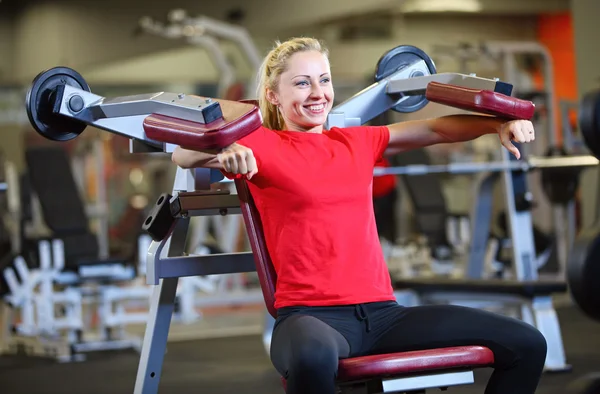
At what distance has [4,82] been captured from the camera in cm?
1287

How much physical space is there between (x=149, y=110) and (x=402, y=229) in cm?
673

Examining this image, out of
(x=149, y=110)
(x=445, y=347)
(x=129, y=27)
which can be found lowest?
(x=445, y=347)

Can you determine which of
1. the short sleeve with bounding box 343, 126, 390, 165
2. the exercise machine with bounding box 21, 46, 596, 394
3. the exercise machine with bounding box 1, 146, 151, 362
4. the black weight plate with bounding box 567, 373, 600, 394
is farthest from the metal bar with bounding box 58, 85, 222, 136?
the exercise machine with bounding box 1, 146, 151, 362

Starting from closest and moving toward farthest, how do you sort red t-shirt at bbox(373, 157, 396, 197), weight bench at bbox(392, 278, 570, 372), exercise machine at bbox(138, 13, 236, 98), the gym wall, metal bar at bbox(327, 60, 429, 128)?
1. metal bar at bbox(327, 60, 429, 128)
2. weight bench at bbox(392, 278, 570, 372)
3. the gym wall
4. red t-shirt at bbox(373, 157, 396, 197)
5. exercise machine at bbox(138, 13, 236, 98)

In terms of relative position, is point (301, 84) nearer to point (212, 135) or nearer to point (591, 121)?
point (212, 135)

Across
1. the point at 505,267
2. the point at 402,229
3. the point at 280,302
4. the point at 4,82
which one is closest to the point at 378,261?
the point at 280,302

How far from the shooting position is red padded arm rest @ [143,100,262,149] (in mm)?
1727

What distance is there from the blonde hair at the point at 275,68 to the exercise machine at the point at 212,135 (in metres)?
0.21

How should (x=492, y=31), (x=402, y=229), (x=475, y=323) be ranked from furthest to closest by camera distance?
1. (x=492, y=31)
2. (x=402, y=229)
3. (x=475, y=323)

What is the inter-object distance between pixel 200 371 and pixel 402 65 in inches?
83.0

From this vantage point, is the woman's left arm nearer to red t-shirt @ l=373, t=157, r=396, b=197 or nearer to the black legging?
the black legging

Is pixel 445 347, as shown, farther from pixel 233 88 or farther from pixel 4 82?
pixel 4 82

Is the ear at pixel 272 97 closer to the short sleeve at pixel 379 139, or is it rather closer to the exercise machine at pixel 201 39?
the short sleeve at pixel 379 139

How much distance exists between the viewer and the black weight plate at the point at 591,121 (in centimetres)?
196
